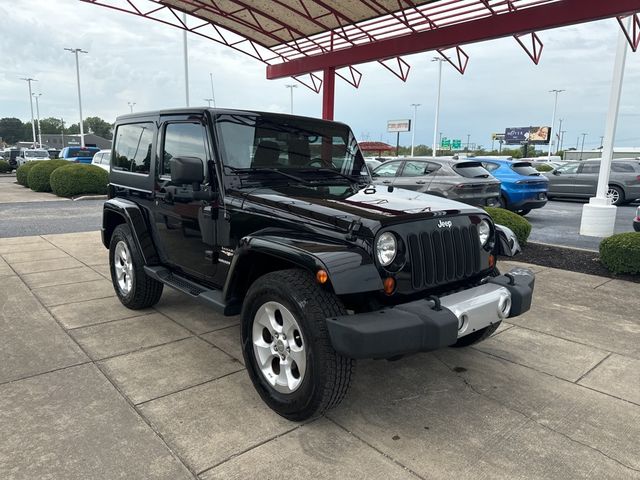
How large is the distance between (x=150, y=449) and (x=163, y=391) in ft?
2.17

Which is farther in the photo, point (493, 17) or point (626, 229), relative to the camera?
point (626, 229)

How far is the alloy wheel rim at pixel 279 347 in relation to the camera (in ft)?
9.23

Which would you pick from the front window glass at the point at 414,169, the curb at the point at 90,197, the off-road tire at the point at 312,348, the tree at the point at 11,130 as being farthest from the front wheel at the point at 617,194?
the tree at the point at 11,130

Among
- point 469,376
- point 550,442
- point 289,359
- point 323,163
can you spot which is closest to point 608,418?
point 550,442

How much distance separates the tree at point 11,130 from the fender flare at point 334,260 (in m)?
141

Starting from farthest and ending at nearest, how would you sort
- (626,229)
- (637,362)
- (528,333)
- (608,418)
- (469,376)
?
(626,229) → (528,333) → (637,362) → (469,376) → (608,418)

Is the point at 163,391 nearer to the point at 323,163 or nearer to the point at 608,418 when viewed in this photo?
the point at 323,163

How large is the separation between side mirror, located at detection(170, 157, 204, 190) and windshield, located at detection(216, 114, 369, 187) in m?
0.22

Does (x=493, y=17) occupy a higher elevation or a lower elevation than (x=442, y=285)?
higher

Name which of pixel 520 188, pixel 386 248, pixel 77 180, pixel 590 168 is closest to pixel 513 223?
pixel 520 188

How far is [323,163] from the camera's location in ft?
13.6

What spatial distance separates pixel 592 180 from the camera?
1608 cm

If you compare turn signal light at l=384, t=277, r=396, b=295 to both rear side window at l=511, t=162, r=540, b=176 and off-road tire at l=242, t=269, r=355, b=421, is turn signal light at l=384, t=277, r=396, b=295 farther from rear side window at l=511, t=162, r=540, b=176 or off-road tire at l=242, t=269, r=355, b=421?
rear side window at l=511, t=162, r=540, b=176

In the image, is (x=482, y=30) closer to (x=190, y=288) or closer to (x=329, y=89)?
(x=329, y=89)
